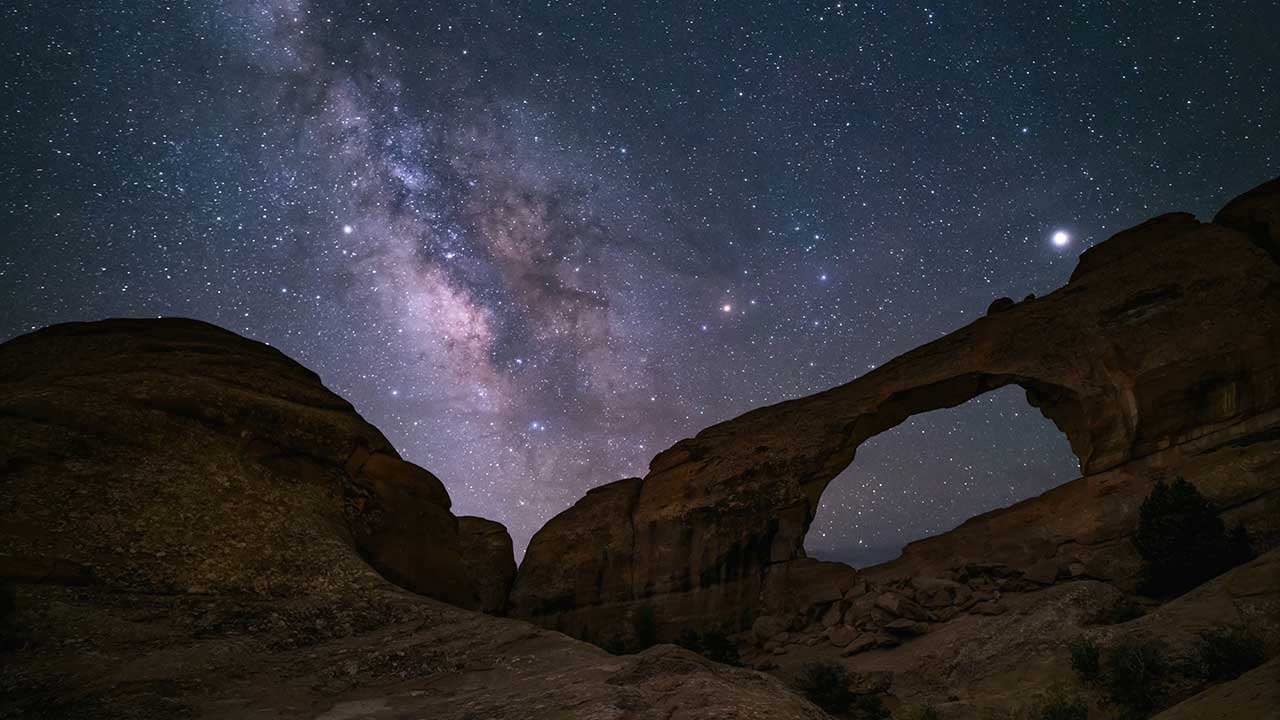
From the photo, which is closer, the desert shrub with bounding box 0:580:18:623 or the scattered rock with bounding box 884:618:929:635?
the desert shrub with bounding box 0:580:18:623

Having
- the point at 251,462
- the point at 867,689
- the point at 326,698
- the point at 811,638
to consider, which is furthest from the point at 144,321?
A: the point at 811,638

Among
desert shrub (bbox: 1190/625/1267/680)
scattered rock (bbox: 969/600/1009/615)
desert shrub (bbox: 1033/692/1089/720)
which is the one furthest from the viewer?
scattered rock (bbox: 969/600/1009/615)

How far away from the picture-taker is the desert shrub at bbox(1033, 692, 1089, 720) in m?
10.8

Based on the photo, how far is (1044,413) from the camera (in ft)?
87.0

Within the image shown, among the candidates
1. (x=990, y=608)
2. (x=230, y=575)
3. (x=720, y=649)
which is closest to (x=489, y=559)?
(x=720, y=649)

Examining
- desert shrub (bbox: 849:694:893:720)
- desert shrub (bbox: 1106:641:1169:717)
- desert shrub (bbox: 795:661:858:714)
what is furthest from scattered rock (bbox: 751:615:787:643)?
desert shrub (bbox: 1106:641:1169:717)

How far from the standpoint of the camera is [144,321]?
1875 cm

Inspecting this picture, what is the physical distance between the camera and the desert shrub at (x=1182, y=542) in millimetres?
16062

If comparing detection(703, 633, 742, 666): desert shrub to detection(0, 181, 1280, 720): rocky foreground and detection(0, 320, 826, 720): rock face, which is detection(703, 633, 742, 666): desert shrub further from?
detection(0, 320, 826, 720): rock face

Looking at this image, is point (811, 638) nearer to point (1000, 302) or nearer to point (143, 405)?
point (1000, 302)

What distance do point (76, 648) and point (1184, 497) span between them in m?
26.2

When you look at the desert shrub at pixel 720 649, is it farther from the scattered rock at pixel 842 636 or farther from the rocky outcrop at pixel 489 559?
the rocky outcrop at pixel 489 559

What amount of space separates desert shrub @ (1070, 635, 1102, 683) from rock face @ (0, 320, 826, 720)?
10537 mm

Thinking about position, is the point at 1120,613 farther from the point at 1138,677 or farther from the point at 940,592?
the point at 940,592
